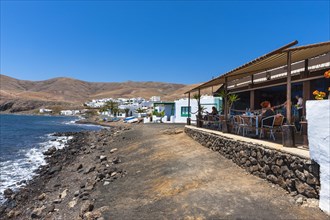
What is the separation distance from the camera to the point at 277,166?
240 inches

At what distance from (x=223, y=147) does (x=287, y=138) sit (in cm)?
324

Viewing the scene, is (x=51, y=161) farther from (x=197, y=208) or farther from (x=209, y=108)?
(x=209, y=108)

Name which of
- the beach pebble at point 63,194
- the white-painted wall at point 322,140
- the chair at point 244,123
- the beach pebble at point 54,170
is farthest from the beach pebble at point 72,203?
the white-painted wall at point 322,140

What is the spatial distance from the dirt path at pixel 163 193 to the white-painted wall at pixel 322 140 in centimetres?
40

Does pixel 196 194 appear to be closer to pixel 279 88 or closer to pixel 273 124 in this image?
pixel 273 124

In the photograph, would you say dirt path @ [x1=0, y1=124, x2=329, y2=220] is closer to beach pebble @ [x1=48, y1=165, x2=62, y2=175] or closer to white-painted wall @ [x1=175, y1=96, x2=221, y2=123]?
beach pebble @ [x1=48, y1=165, x2=62, y2=175]

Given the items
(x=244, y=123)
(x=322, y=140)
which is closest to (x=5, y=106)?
(x=244, y=123)

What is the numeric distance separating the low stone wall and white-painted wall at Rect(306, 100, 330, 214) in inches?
7.8

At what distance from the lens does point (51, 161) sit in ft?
56.1

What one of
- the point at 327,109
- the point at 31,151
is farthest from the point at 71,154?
the point at 327,109

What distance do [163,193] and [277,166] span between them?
2935 mm

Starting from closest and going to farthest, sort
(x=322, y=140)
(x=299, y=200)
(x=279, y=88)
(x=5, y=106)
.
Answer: (x=322, y=140) < (x=299, y=200) < (x=279, y=88) < (x=5, y=106)

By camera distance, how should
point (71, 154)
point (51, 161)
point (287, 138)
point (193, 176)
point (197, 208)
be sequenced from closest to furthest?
point (197, 208)
point (287, 138)
point (193, 176)
point (51, 161)
point (71, 154)

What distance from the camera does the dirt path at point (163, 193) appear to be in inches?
209
